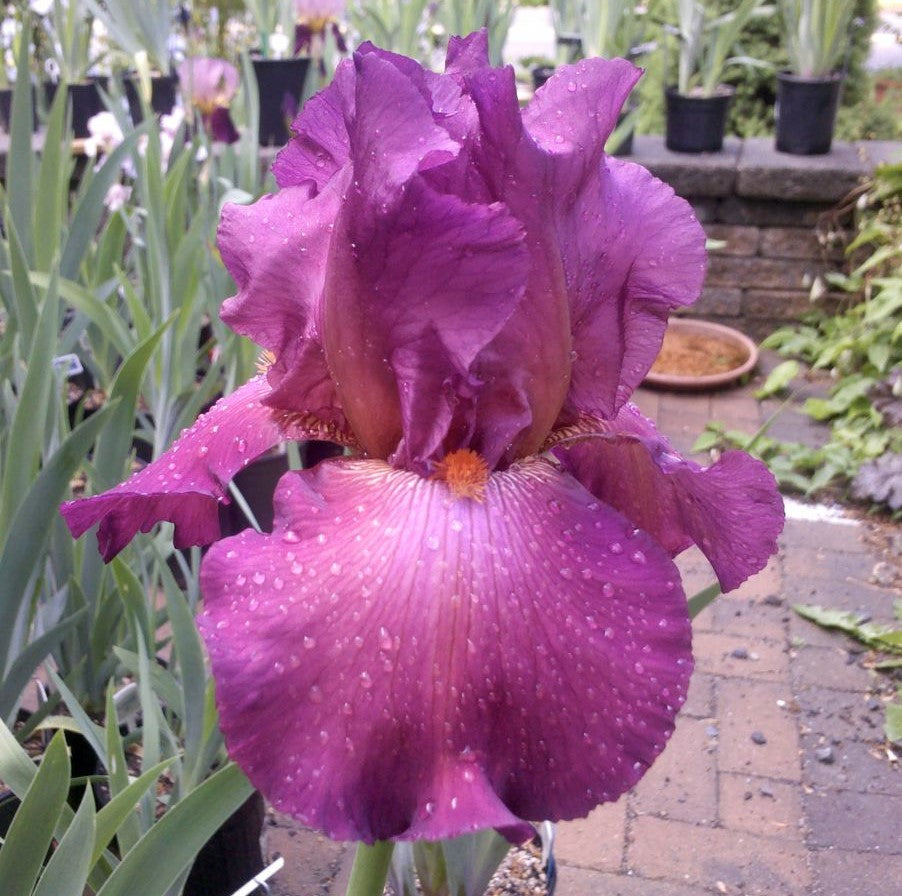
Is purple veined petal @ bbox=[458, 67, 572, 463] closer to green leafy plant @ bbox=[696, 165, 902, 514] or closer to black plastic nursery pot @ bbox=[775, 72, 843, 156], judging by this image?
green leafy plant @ bbox=[696, 165, 902, 514]

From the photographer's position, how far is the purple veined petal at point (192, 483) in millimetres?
730

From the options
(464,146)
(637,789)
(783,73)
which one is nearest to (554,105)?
(464,146)

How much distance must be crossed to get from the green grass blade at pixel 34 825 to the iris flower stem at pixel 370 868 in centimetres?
25

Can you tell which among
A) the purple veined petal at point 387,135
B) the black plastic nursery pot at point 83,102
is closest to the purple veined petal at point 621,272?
the purple veined petal at point 387,135

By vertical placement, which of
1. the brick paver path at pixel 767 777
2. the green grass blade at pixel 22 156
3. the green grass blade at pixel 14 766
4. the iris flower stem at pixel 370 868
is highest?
the green grass blade at pixel 22 156

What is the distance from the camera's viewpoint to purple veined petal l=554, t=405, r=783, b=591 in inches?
29.5

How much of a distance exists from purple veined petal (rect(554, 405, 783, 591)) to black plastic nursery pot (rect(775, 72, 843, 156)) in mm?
4126

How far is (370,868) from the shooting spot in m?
0.69

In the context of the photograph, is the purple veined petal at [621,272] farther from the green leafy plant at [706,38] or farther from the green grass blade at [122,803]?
the green leafy plant at [706,38]

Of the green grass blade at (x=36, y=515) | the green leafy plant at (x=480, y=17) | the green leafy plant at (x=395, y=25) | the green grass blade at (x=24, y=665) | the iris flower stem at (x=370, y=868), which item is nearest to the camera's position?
the iris flower stem at (x=370, y=868)

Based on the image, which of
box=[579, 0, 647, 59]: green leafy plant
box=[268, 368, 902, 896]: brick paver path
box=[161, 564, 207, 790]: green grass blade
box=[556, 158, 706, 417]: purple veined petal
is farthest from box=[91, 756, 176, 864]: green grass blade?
box=[579, 0, 647, 59]: green leafy plant

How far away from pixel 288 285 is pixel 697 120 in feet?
13.6

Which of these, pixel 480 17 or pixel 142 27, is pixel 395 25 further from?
pixel 142 27

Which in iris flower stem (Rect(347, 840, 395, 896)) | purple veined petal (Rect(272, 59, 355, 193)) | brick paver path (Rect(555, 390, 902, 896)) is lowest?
brick paver path (Rect(555, 390, 902, 896))
